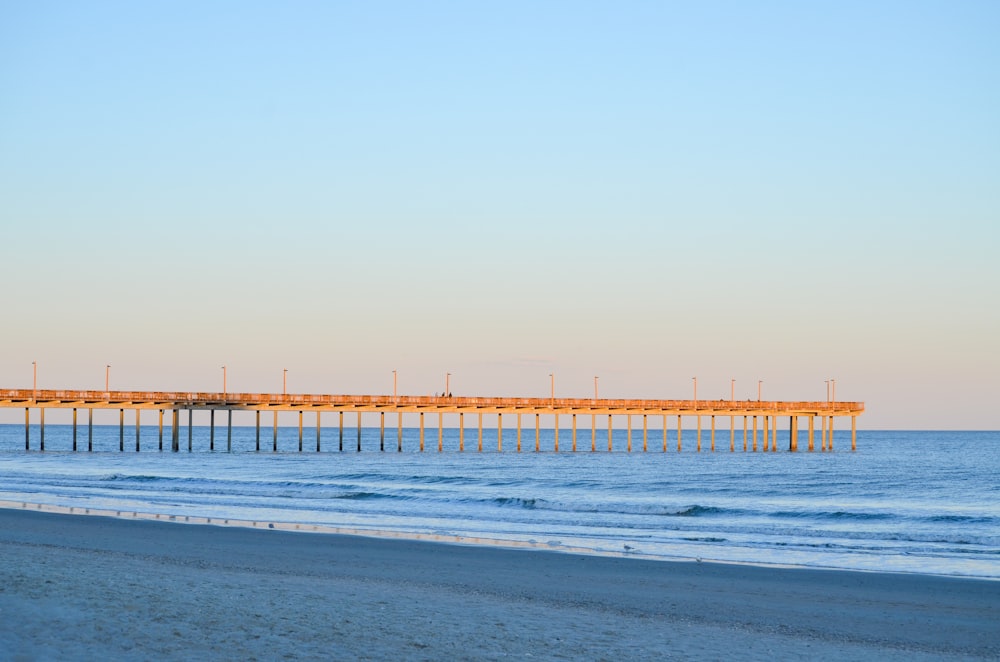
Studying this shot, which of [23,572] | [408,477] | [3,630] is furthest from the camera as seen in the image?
[408,477]

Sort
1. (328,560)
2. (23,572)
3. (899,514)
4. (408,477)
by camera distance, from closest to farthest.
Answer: (23,572) < (328,560) < (899,514) < (408,477)

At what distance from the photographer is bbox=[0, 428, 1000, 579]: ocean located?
20.9 m

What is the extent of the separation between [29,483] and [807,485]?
99.1ft

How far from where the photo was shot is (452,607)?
12.1 m

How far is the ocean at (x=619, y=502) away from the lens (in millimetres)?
20922

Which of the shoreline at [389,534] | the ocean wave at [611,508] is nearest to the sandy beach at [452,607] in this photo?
the shoreline at [389,534]

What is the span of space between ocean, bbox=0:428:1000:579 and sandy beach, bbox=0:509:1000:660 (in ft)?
10.2

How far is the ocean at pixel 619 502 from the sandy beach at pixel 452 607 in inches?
123

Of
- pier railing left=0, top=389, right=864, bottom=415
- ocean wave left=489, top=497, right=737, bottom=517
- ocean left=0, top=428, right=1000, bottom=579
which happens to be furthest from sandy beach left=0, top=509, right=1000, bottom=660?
pier railing left=0, top=389, right=864, bottom=415

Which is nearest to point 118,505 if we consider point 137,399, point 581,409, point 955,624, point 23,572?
point 23,572

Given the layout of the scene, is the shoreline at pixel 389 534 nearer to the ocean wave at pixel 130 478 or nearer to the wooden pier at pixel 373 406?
the ocean wave at pixel 130 478

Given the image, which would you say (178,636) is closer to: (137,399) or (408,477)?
(408,477)

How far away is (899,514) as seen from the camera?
2989 cm

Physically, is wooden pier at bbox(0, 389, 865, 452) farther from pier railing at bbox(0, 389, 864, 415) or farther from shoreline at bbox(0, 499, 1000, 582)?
shoreline at bbox(0, 499, 1000, 582)
